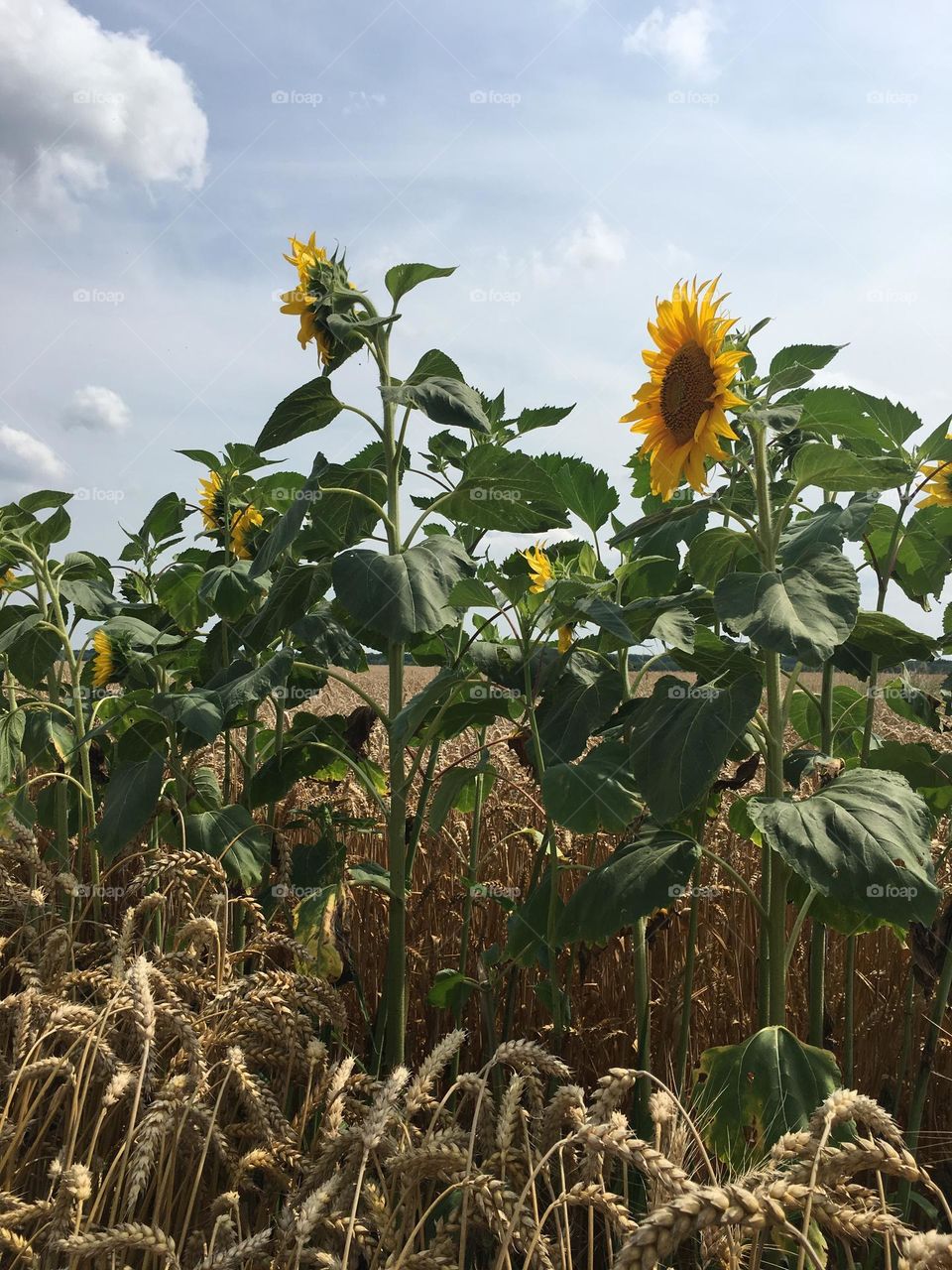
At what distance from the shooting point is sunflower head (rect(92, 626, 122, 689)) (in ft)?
12.7

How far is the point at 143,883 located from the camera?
2.56 meters

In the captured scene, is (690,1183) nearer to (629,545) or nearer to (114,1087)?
(114,1087)

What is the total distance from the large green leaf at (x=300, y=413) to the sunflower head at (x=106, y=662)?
151 centimetres

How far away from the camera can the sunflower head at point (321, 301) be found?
2.73 meters

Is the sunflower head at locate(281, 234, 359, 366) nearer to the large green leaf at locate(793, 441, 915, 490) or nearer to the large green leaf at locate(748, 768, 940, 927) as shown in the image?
the large green leaf at locate(793, 441, 915, 490)

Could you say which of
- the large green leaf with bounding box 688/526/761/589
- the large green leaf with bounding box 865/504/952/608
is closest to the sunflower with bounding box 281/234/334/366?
the large green leaf with bounding box 688/526/761/589

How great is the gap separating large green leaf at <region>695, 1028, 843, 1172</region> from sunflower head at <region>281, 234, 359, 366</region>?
1969 millimetres

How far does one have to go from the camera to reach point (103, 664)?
153 inches

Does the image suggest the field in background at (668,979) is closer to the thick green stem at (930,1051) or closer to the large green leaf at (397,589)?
the thick green stem at (930,1051)

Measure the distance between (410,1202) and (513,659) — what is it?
135cm

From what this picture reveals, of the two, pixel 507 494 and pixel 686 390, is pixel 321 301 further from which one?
pixel 686 390

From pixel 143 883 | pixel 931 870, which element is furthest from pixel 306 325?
pixel 931 870

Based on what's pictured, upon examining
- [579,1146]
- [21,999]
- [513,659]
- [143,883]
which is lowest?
[579,1146]

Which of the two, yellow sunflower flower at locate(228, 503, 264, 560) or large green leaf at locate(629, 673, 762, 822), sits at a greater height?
yellow sunflower flower at locate(228, 503, 264, 560)
